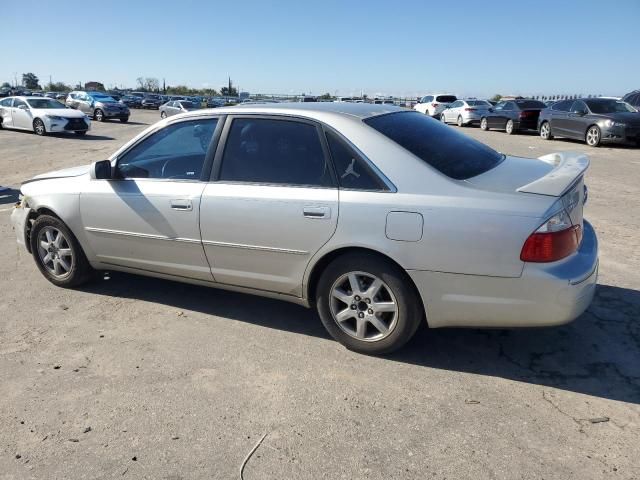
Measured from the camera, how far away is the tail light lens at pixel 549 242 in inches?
114

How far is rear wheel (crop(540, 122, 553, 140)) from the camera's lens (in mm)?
19109

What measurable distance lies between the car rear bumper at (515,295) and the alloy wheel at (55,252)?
3.18 m

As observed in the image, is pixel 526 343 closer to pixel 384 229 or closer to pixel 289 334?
pixel 384 229

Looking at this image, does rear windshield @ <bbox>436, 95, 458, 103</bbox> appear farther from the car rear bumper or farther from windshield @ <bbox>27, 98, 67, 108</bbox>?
the car rear bumper

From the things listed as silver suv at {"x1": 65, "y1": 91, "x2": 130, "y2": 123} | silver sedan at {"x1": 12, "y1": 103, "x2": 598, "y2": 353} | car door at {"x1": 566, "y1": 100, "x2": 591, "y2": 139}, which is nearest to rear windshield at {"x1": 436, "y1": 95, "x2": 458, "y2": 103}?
car door at {"x1": 566, "y1": 100, "x2": 591, "y2": 139}

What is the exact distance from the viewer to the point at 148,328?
3961mm

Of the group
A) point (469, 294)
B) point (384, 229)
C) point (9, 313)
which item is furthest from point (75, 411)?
point (469, 294)

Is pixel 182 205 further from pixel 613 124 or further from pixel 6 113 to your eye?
pixel 6 113

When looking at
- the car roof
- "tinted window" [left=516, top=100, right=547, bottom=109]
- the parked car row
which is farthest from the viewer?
"tinted window" [left=516, top=100, right=547, bottom=109]

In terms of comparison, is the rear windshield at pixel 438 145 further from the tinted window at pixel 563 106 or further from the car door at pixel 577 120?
the tinted window at pixel 563 106

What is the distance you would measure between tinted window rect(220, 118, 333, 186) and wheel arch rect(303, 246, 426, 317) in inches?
17.8

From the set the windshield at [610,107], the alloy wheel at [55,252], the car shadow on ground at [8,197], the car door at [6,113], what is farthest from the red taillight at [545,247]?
the car door at [6,113]

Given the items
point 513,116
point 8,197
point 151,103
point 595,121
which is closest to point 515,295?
point 8,197

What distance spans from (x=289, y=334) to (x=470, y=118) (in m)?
24.9
